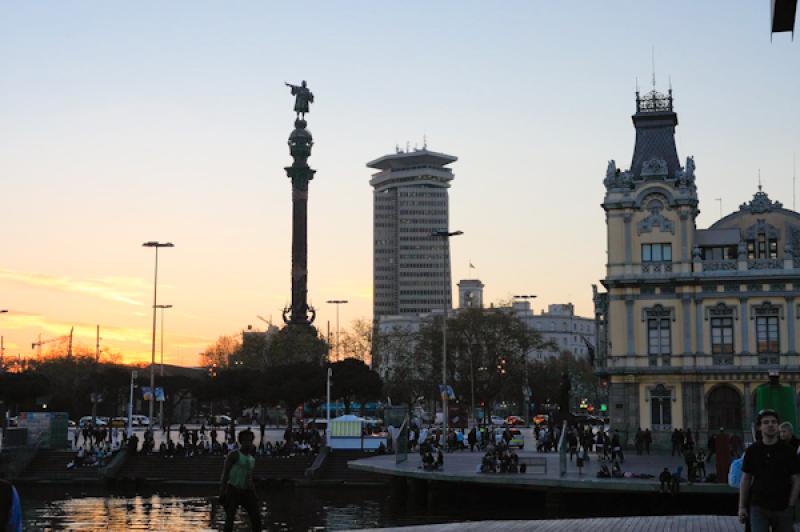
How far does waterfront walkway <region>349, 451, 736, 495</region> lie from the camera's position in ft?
146

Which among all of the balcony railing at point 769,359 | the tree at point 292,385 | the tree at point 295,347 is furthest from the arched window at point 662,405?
the tree at point 295,347

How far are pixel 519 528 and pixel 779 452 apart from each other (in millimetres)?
14330

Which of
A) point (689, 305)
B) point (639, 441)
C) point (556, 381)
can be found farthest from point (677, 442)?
point (556, 381)

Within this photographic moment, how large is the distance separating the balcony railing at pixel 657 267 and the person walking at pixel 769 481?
57503 millimetres

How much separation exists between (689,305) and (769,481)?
57.3 meters

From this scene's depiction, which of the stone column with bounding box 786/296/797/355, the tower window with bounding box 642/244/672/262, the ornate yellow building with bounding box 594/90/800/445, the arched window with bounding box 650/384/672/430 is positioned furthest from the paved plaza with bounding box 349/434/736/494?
the tower window with bounding box 642/244/672/262

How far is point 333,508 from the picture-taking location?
53.4 m

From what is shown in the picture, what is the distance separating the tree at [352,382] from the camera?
9925 cm

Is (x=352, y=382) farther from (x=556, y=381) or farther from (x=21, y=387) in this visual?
(x=556, y=381)

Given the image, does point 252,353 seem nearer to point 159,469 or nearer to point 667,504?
point 159,469

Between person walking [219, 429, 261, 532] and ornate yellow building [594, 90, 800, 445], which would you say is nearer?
person walking [219, 429, 261, 532]

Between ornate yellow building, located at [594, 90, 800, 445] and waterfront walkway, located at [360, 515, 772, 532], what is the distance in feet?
133

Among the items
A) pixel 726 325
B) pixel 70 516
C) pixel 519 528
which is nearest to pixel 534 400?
pixel 726 325

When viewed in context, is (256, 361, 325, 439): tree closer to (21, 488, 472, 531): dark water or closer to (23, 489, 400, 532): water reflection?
(21, 488, 472, 531): dark water
